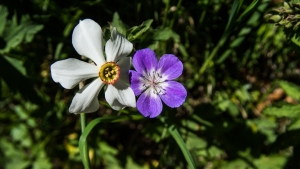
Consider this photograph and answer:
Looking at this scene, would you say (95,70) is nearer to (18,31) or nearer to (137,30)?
(137,30)

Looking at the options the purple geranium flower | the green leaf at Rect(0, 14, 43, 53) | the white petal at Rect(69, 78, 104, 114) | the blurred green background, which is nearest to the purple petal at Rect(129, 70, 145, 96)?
the purple geranium flower

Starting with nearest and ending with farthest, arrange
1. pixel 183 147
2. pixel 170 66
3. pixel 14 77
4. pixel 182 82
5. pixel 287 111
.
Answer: pixel 170 66, pixel 183 147, pixel 287 111, pixel 14 77, pixel 182 82

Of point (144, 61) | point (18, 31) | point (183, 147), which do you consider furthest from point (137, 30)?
point (18, 31)

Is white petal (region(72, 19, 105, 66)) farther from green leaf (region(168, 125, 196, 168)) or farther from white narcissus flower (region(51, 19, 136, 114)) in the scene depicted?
green leaf (region(168, 125, 196, 168))

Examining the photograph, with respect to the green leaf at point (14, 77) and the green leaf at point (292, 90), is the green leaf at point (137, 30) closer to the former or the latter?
the green leaf at point (14, 77)

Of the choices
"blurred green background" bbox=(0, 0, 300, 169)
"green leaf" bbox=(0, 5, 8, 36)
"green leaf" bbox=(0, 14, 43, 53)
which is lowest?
"blurred green background" bbox=(0, 0, 300, 169)
